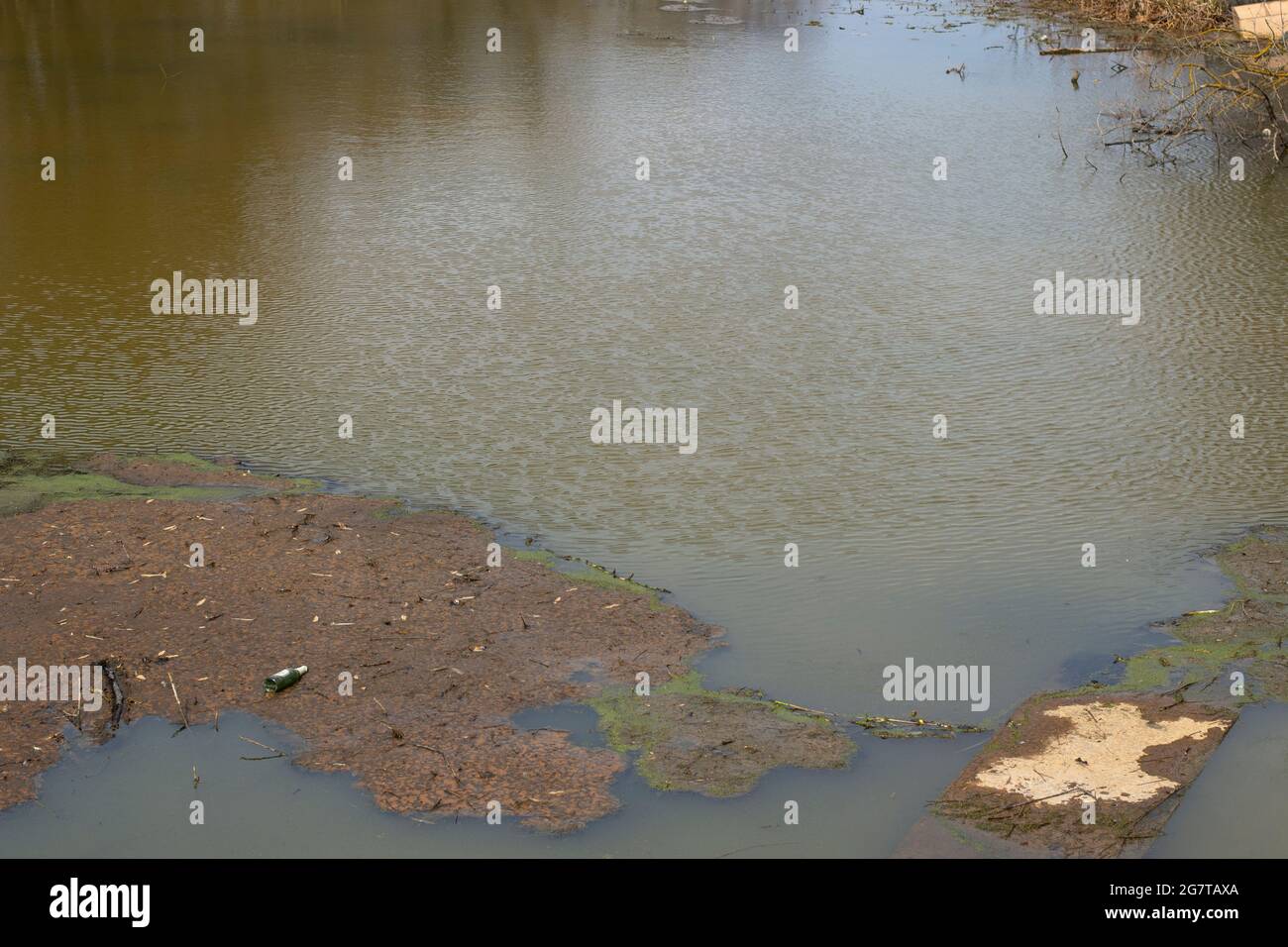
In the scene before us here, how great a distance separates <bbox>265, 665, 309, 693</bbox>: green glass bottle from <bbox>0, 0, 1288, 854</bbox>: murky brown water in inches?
28.0

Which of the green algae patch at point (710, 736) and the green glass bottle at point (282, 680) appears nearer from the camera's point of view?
the green algae patch at point (710, 736)

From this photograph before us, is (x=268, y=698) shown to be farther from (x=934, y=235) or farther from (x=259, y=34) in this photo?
(x=259, y=34)

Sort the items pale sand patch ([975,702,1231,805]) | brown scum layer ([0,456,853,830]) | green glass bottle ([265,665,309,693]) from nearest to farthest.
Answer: pale sand patch ([975,702,1231,805]), brown scum layer ([0,456,853,830]), green glass bottle ([265,665,309,693])

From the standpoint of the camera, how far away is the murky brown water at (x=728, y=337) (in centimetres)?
473

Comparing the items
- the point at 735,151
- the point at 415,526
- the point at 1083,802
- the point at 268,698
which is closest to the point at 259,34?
the point at 735,151

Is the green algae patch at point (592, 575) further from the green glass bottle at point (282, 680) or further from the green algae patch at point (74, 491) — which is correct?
the green algae patch at point (74, 491)

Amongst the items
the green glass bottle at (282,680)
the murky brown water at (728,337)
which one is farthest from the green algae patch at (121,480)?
the green glass bottle at (282,680)

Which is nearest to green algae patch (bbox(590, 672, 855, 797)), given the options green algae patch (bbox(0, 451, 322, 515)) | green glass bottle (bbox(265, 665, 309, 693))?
green glass bottle (bbox(265, 665, 309, 693))

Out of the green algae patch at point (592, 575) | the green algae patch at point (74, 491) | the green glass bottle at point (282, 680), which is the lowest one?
the green glass bottle at point (282, 680)

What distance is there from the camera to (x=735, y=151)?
33.6 feet

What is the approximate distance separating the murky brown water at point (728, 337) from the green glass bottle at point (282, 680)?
2.33ft

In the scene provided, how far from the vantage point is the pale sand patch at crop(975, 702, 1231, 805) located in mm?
3678

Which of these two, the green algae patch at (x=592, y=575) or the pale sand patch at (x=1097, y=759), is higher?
the green algae patch at (x=592, y=575)

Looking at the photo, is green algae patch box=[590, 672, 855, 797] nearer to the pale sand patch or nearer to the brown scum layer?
the brown scum layer
